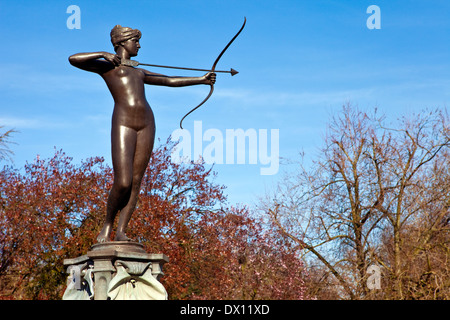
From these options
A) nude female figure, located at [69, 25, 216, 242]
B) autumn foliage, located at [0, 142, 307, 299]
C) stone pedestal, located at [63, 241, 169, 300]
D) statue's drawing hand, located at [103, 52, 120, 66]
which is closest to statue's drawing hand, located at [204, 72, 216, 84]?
nude female figure, located at [69, 25, 216, 242]

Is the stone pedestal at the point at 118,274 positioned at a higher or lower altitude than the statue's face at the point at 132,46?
lower

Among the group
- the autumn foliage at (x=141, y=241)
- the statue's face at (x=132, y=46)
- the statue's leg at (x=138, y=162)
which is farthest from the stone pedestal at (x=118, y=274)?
the autumn foliage at (x=141, y=241)

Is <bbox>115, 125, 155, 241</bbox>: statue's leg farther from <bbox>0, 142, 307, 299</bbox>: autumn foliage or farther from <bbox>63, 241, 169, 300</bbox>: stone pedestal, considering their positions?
<bbox>0, 142, 307, 299</bbox>: autumn foliage

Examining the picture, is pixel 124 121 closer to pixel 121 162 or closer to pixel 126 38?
pixel 121 162

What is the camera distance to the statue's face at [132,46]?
7.16m

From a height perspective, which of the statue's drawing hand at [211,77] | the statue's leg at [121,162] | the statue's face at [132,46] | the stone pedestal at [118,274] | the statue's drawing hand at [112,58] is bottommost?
the stone pedestal at [118,274]

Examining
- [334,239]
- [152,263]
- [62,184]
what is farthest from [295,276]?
[152,263]

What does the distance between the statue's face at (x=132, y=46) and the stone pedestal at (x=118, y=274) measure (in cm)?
215

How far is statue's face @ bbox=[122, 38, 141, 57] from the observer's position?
23.5 feet

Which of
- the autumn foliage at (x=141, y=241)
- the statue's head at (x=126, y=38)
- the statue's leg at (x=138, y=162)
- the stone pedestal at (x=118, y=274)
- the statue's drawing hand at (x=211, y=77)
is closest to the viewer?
the stone pedestal at (x=118, y=274)

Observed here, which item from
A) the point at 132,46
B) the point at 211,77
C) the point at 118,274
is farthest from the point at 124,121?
the point at 118,274

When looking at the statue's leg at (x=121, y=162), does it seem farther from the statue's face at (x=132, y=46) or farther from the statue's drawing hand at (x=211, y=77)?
the statue's drawing hand at (x=211, y=77)
